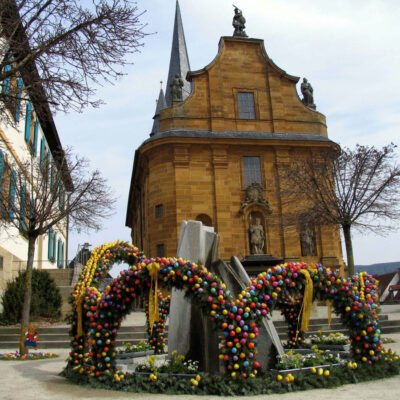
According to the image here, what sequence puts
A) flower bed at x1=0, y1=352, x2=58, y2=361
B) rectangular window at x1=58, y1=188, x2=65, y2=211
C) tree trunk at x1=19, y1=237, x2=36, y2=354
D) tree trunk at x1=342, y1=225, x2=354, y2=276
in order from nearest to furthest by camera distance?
1. flower bed at x1=0, y1=352, x2=58, y2=361
2. tree trunk at x1=19, y1=237, x2=36, y2=354
3. rectangular window at x1=58, y1=188, x2=65, y2=211
4. tree trunk at x1=342, y1=225, x2=354, y2=276

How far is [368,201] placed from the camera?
1777 centimetres

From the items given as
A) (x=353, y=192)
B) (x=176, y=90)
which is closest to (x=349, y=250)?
(x=353, y=192)

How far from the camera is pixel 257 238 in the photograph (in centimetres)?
2852

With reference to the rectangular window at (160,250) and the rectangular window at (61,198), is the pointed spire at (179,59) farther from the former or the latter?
the rectangular window at (61,198)

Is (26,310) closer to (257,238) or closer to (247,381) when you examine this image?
(247,381)

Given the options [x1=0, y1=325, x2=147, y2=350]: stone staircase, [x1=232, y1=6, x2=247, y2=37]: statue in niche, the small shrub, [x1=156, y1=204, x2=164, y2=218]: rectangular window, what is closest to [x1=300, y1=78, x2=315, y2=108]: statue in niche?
[x1=232, y1=6, x2=247, y2=37]: statue in niche

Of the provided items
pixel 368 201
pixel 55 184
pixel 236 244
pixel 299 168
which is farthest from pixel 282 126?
pixel 55 184

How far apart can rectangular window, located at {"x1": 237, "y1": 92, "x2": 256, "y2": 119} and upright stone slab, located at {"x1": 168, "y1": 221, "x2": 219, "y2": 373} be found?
A: 73.3 ft

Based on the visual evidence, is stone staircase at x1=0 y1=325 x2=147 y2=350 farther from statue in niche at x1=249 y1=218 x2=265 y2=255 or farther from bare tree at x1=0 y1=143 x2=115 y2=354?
statue in niche at x1=249 y1=218 x2=265 y2=255

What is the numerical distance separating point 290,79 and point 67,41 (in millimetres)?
27743

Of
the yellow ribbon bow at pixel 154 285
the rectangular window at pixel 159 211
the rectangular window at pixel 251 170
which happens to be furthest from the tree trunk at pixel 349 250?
the rectangular window at pixel 159 211

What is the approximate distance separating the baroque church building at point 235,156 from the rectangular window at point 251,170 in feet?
0.21

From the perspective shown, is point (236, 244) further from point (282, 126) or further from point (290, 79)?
point (290, 79)

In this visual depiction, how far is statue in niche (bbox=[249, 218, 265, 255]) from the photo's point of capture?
2838cm
